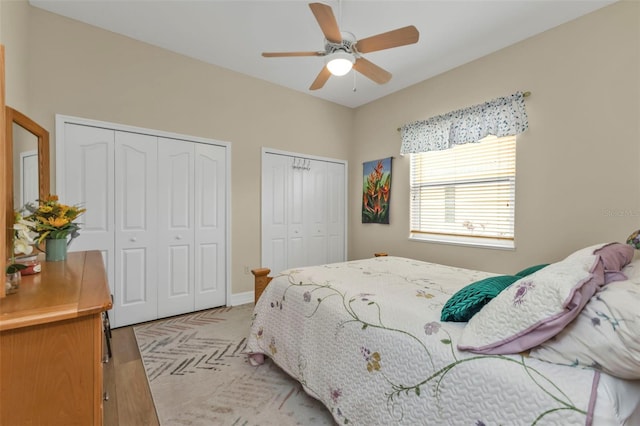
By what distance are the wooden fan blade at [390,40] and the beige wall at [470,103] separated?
1.55 meters

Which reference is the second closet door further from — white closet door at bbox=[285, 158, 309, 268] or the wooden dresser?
the wooden dresser

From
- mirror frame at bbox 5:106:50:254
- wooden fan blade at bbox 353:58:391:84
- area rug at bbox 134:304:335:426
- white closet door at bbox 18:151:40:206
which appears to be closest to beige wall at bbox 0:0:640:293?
mirror frame at bbox 5:106:50:254

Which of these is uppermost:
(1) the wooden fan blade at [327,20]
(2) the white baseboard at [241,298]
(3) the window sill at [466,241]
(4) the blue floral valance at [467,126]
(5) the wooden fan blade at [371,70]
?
(1) the wooden fan blade at [327,20]

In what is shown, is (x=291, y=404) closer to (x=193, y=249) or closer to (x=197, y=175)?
(x=193, y=249)

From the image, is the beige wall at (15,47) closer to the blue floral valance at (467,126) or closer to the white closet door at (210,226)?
the white closet door at (210,226)

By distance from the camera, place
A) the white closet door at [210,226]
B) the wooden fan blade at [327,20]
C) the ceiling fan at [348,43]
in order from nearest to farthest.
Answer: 1. the wooden fan blade at [327,20]
2. the ceiling fan at [348,43]
3. the white closet door at [210,226]

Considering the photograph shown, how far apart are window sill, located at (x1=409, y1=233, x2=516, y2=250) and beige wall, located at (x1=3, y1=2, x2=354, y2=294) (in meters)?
1.82

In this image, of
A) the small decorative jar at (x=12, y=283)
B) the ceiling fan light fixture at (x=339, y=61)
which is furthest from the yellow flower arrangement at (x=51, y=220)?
the ceiling fan light fixture at (x=339, y=61)

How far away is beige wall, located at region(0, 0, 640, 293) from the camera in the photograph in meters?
2.27

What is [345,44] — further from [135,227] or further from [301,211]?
[135,227]

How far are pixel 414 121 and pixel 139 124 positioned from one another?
3.15m

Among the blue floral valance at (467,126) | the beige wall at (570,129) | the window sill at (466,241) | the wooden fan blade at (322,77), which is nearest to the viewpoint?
the beige wall at (570,129)

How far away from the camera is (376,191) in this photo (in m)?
4.28

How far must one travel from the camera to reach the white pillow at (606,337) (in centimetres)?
81
